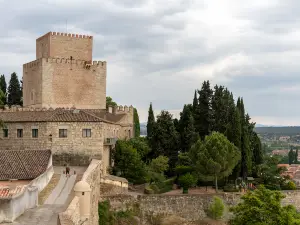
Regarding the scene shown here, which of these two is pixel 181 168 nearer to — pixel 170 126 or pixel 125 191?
pixel 170 126

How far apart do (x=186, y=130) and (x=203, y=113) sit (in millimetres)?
3379

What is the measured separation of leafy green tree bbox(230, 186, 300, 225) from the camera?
21.2 m

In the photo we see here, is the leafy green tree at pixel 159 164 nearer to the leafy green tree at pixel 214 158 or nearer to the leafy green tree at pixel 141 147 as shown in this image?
the leafy green tree at pixel 141 147

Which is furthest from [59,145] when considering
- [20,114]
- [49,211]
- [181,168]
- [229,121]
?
[229,121]

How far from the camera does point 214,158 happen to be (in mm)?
35875

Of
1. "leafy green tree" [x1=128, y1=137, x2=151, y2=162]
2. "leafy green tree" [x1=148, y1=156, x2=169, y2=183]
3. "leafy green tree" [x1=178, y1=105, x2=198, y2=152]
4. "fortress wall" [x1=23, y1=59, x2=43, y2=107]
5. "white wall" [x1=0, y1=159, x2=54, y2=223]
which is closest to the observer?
"white wall" [x1=0, y1=159, x2=54, y2=223]

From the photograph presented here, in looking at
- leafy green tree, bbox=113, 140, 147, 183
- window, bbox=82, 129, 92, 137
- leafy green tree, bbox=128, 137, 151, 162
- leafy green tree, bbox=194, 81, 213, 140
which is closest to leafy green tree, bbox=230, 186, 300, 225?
window, bbox=82, 129, 92, 137

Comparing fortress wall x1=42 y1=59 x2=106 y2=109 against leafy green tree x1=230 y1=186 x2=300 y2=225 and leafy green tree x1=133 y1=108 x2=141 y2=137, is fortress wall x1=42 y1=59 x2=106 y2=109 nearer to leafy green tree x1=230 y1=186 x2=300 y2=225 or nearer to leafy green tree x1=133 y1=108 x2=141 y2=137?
leafy green tree x1=133 y1=108 x2=141 y2=137

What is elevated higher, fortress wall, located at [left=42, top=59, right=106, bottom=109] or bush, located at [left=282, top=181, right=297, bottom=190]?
fortress wall, located at [left=42, top=59, right=106, bottom=109]

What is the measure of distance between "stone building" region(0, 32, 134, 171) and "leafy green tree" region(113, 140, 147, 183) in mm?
722

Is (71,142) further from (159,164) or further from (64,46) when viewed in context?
(64,46)

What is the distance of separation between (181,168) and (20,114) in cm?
1341

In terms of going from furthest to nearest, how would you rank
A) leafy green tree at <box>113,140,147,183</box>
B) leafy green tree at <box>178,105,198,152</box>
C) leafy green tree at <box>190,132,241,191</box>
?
leafy green tree at <box>178,105,198,152</box> → leafy green tree at <box>190,132,241,191</box> → leafy green tree at <box>113,140,147,183</box>

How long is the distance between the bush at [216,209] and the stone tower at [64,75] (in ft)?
46.9
